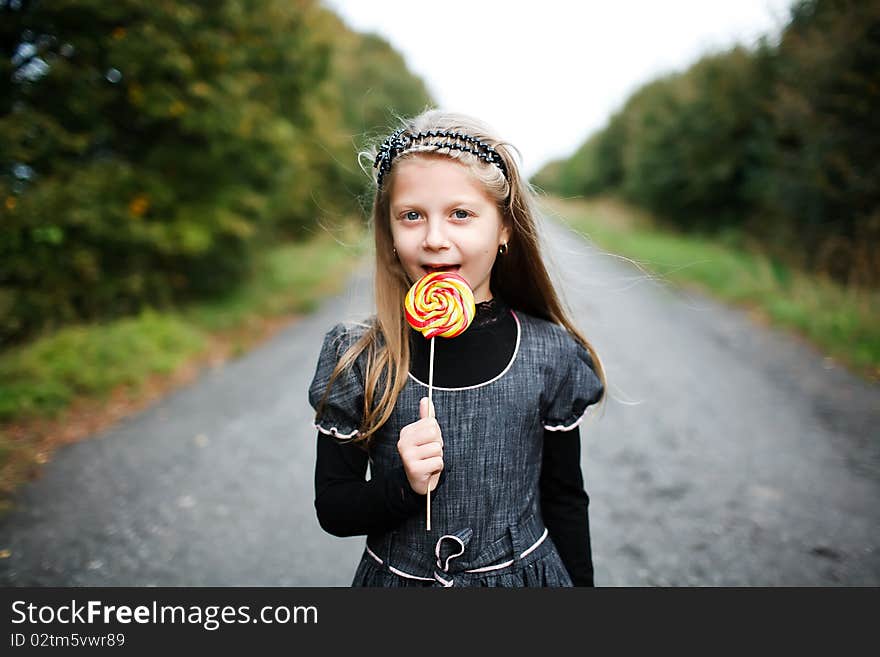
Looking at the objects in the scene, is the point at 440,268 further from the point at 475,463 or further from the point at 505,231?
the point at 475,463

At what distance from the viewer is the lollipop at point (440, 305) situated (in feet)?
4.29

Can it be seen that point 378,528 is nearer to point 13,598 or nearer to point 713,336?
point 13,598

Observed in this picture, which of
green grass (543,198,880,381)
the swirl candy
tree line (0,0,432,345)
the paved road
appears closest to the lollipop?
the swirl candy

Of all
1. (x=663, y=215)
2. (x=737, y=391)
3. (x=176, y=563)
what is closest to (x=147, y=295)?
(x=176, y=563)

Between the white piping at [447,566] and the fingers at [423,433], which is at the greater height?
the fingers at [423,433]

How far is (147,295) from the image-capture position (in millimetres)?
7723

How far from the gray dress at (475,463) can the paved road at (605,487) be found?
0.41 meters

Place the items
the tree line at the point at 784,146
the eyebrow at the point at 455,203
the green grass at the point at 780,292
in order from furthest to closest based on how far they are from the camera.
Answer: the tree line at the point at 784,146
the green grass at the point at 780,292
the eyebrow at the point at 455,203

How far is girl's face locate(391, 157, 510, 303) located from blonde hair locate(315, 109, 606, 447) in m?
0.04

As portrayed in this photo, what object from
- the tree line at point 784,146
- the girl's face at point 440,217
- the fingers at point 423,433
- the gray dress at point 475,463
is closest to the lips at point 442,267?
the girl's face at point 440,217

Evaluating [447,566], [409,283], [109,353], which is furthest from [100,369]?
[447,566]

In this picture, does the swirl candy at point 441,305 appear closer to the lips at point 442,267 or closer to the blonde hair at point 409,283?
the lips at point 442,267

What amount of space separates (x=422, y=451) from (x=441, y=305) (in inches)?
13.2

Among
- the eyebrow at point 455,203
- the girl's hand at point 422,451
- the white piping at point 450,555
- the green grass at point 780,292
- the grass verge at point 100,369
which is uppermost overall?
the eyebrow at point 455,203
